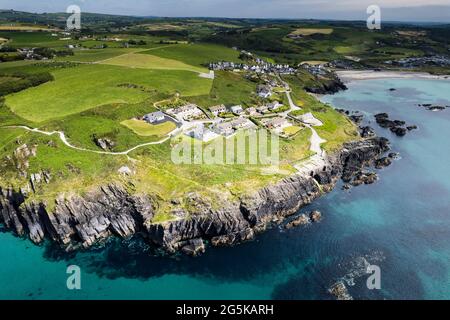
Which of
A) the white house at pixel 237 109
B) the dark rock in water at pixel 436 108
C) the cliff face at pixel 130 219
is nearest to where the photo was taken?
the cliff face at pixel 130 219

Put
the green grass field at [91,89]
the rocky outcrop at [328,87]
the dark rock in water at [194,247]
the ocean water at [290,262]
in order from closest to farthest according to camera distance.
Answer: the ocean water at [290,262] < the dark rock in water at [194,247] < the green grass field at [91,89] < the rocky outcrop at [328,87]

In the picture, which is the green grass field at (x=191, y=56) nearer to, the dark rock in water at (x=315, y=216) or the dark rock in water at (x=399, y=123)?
the dark rock in water at (x=399, y=123)

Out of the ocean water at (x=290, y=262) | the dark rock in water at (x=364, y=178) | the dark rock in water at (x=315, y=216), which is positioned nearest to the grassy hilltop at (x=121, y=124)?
the dark rock in water at (x=364, y=178)

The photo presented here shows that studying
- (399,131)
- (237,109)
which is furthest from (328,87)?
(237,109)

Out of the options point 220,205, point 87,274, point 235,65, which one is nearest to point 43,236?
point 87,274

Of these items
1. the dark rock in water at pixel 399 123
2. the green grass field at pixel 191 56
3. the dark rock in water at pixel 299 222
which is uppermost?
the green grass field at pixel 191 56

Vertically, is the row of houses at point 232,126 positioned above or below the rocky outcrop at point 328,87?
below
